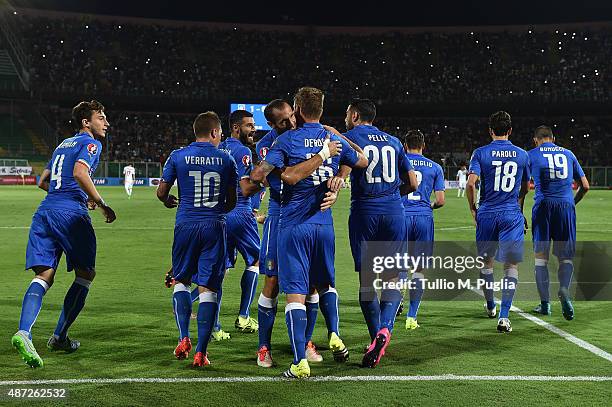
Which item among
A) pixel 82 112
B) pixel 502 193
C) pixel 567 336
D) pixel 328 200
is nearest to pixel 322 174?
pixel 328 200

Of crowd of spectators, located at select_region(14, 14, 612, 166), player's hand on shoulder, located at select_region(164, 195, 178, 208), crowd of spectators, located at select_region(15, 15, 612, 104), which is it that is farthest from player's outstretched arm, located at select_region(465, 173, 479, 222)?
crowd of spectators, located at select_region(15, 15, 612, 104)

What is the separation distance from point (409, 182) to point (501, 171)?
171cm

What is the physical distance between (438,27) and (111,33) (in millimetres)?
31350

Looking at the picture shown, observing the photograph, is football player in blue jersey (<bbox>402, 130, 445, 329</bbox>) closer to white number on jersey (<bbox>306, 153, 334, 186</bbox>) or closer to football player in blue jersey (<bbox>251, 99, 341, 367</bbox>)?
football player in blue jersey (<bbox>251, 99, 341, 367</bbox>)

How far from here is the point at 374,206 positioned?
21.0 feet

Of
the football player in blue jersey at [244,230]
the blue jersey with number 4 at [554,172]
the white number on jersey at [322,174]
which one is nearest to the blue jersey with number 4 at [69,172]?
the football player in blue jersey at [244,230]

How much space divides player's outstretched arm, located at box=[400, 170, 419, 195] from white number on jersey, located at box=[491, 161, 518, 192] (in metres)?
1.61

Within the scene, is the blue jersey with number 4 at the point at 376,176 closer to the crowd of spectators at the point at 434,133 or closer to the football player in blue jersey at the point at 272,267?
the football player in blue jersey at the point at 272,267

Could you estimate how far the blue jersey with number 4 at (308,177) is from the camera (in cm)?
562

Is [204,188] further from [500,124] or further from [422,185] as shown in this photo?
[500,124]

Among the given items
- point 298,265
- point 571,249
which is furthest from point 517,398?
point 571,249

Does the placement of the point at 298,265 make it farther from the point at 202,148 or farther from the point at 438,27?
the point at 438,27

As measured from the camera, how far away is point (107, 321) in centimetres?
784

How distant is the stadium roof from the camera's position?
2441 inches
